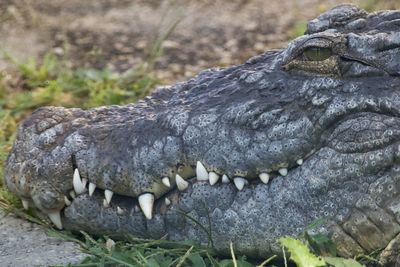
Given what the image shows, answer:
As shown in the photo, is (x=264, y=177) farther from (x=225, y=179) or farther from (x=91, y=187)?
(x=91, y=187)

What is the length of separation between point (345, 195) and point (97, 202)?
102 centimetres

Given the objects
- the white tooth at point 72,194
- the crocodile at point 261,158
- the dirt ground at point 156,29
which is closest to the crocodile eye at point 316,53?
the crocodile at point 261,158

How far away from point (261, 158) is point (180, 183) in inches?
13.3

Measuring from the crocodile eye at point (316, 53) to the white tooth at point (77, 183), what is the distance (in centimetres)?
104

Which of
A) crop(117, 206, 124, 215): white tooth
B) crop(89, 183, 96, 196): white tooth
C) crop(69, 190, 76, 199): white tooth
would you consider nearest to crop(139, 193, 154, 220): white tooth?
crop(117, 206, 124, 215): white tooth

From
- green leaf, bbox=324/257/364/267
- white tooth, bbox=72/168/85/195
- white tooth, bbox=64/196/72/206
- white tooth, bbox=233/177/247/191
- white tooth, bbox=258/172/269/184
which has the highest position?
white tooth, bbox=258/172/269/184

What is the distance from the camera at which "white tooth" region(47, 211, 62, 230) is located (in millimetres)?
3768

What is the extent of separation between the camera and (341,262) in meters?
3.06

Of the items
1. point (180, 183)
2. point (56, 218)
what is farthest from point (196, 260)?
point (56, 218)

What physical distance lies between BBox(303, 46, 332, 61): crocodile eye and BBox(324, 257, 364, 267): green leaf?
0.84 metres

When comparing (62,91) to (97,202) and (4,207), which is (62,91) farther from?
(97,202)

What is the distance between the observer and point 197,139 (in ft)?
11.0

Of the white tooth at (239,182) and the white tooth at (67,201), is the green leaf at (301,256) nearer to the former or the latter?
the white tooth at (239,182)

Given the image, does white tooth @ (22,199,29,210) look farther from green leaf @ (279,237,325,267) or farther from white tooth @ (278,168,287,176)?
green leaf @ (279,237,325,267)
